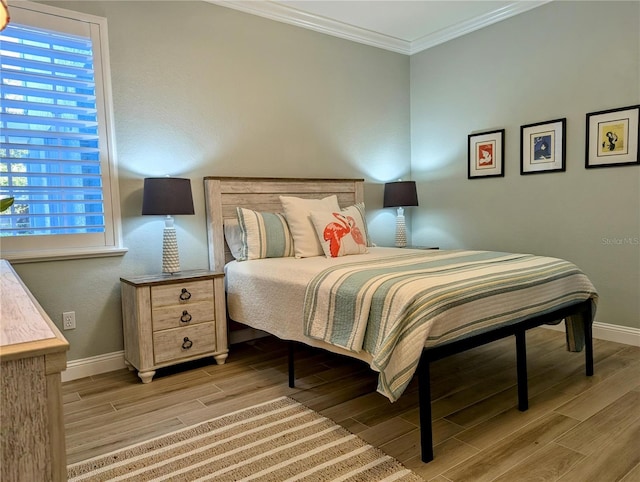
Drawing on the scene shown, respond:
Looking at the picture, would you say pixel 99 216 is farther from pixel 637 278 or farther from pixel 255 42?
pixel 637 278

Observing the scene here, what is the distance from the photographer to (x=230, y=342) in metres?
3.50

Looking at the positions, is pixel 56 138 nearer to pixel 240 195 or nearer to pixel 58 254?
pixel 58 254

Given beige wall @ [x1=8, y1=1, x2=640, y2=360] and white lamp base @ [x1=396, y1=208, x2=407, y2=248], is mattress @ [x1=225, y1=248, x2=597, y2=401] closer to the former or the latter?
beige wall @ [x1=8, y1=1, x2=640, y2=360]

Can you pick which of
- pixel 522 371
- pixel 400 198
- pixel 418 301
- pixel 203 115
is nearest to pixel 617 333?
pixel 522 371

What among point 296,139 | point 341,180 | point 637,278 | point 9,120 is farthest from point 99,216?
point 637,278

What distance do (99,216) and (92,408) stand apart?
1203 mm

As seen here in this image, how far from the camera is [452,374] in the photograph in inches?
110

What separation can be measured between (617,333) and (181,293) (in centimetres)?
315

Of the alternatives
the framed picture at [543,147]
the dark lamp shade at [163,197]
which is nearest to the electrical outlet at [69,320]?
the dark lamp shade at [163,197]

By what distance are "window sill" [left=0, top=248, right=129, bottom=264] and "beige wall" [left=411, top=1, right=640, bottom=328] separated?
303 centimetres

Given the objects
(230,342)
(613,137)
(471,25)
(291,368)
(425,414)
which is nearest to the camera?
(425,414)

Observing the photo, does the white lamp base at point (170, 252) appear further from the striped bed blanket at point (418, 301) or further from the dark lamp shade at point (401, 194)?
the dark lamp shade at point (401, 194)

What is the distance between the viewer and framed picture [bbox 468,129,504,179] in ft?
13.0

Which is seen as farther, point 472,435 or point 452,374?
point 452,374
